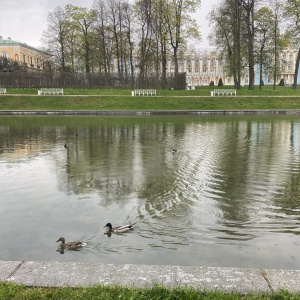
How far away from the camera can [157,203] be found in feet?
27.0

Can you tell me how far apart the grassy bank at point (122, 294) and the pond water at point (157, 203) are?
1.66m

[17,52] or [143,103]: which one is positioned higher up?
[17,52]

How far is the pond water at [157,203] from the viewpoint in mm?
5852

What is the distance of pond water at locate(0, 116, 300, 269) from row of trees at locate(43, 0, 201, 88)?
38590 mm

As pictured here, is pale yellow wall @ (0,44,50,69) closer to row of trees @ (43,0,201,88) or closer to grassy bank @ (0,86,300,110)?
row of trees @ (43,0,201,88)

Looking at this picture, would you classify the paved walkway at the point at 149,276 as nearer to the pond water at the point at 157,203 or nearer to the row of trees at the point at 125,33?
the pond water at the point at 157,203

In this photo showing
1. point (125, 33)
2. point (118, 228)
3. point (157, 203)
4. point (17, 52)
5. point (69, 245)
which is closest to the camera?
point (69, 245)

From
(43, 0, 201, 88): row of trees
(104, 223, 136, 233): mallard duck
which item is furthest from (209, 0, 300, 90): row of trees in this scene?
(104, 223, 136, 233): mallard duck

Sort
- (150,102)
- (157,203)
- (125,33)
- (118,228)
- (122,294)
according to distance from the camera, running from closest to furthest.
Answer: (122,294) → (118,228) → (157,203) → (150,102) → (125,33)

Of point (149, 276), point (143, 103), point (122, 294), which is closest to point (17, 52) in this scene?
point (143, 103)

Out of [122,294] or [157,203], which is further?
[157,203]

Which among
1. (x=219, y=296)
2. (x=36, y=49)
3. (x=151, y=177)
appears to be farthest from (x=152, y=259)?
(x=36, y=49)

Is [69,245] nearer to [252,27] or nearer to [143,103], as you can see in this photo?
[143,103]

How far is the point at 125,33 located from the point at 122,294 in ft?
192
